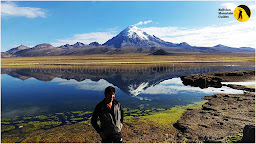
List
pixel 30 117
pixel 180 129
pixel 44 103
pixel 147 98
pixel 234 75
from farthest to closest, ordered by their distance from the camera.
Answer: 1. pixel 234 75
2. pixel 147 98
3. pixel 44 103
4. pixel 30 117
5. pixel 180 129

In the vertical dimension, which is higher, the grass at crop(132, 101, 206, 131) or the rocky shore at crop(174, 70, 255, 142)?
the rocky shore at crop(174, 70, 255, 142)

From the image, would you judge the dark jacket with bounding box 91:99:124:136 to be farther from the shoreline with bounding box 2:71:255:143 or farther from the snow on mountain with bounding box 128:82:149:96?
the snow on mountain with bounding box 128:82:149:96

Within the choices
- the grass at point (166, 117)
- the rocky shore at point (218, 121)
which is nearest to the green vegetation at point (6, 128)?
the grass at point (166, 117)

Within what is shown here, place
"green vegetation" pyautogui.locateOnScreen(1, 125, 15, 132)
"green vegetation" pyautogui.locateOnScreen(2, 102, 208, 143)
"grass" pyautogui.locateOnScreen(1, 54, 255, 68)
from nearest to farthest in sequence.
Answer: "green vegetation" pyautogui.locateOnScreen(2, 102, 208, 143), "green vegetation" pyautogui.locateOnScreen(1, 125, 15, 132), "grass" pyautogui.locateOnScreen(1, 54, 255, 68)

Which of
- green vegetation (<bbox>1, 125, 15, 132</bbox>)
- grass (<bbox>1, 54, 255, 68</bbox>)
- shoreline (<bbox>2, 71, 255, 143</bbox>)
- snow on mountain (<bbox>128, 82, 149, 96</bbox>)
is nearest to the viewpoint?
shoreline (<bbox>2, 71, 255, 143</bbox>)

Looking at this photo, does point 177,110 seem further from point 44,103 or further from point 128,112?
point 44,103

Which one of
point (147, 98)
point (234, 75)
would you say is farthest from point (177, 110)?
point (234, 75)

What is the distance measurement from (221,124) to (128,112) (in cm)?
667

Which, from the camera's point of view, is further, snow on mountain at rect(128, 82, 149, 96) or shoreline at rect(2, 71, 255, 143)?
snow on mountain at rect(128, 82, 149, 96)

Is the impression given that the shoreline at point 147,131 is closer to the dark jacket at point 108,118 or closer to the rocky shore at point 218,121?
the rocky shore at point 218,121

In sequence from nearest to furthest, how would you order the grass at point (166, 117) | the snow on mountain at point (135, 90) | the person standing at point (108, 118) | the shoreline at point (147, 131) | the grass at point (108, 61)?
the person standing at point (108, 118) → the shoreline at point (147, 131) → the grass at point (166, 117) → the snow on mountain at point (135, 90) → the grass at point (108, 61)

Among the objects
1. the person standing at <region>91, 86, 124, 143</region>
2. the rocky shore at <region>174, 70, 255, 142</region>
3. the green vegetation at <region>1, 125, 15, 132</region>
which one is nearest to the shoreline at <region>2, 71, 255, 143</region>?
the rocky shore at <region>174, 70, 255, 142</region>

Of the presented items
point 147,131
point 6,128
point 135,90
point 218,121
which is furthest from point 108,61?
point 147,131

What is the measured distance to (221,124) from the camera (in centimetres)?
1170
